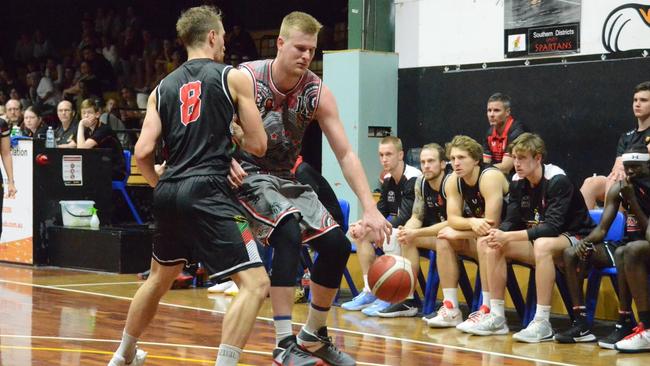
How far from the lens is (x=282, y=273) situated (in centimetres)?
581

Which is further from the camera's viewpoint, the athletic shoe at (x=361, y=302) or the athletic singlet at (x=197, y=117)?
the athletic shoe at (x=361, y=302)

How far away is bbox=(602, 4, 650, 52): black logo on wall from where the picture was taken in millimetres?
9633

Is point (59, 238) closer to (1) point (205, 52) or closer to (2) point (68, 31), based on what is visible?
(1) point (205, 52)

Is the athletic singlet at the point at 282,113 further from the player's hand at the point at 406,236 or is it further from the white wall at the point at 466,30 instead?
the white wall at the point at 466,30

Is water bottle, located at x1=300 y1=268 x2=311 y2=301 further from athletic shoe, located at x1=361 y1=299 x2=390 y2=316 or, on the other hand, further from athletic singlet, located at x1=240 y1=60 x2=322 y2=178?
athletic singlet, located at x1=240 y1=60 x2=322 y2=178

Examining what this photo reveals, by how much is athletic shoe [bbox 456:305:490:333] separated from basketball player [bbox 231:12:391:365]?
2.10 metres

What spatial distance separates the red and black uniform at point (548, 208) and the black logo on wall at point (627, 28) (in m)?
2.31

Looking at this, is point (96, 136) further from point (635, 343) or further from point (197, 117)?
point (197, 117)

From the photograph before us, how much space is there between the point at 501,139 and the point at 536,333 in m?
2.52

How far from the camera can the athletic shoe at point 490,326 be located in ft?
26.0

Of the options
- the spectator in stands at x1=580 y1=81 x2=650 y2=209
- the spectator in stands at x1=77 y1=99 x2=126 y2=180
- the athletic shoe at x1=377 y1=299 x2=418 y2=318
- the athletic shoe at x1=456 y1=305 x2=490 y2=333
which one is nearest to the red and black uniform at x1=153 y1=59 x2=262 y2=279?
the athletic shoe at x1=456 y1=305 x2=490 y2=333

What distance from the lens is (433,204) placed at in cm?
887

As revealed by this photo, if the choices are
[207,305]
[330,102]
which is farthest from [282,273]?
[207,305]

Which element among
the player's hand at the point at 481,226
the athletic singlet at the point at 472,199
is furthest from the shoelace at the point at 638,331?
the athletic singlet at the point at 472,199
